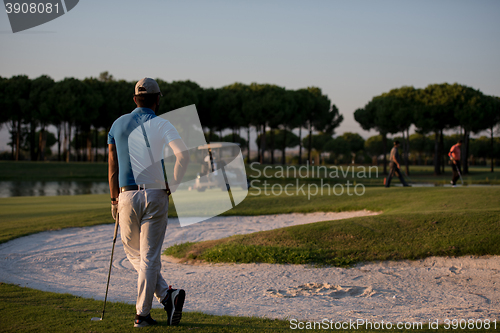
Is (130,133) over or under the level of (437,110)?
under

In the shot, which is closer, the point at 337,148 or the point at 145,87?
the point at 145,87

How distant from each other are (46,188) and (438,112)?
39.0 metres

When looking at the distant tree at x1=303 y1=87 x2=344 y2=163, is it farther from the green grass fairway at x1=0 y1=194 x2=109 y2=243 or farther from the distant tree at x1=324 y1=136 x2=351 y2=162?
the green grass fairway at x1=0 y1=194 x2=109 y2=243

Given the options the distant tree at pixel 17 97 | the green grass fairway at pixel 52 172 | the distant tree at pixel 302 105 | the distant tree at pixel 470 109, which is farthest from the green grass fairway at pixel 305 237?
the distant tree at pixel 302 105

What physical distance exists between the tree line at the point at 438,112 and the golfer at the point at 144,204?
42.5 metres

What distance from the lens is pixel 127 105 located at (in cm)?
5441

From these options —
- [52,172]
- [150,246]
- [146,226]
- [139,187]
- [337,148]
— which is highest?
[337,148]

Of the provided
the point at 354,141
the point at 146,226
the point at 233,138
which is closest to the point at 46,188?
the point at 146,226

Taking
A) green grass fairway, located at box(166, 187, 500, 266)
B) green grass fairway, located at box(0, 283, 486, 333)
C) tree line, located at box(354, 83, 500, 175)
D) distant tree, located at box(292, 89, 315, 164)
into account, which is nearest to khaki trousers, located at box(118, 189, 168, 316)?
green grass fairway, located at box(0, 283, 486, 333)

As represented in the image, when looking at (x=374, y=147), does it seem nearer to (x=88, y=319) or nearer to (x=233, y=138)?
(x=233, y=138)

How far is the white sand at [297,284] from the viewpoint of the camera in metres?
5.46

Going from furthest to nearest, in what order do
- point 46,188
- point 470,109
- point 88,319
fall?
point 470,109, point 46,188, point 88,319

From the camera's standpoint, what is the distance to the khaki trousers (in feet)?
12.9

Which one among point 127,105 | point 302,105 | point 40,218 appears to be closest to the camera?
point 40,218
